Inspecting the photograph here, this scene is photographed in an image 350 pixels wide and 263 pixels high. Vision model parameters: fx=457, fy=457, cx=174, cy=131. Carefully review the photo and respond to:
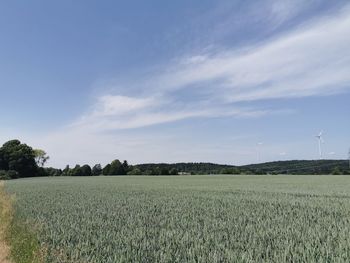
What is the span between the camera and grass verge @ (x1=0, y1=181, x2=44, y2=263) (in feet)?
40.8

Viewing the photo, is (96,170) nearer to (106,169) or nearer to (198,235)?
(106,169)

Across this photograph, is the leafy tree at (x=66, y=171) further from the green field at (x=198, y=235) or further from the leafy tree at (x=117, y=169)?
the green field at (x=198, y=235)

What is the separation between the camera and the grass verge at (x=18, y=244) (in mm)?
12433

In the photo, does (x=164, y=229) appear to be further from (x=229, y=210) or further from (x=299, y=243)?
(x=229, y=210)

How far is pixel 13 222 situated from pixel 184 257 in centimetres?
1214

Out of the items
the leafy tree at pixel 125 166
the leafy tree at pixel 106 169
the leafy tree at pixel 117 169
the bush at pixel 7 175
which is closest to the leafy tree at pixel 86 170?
the leafy tree at pixel 106 169

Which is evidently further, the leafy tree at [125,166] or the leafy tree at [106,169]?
the leafy tree at [106,169]

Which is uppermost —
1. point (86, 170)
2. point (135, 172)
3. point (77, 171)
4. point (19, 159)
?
point (19, 159)

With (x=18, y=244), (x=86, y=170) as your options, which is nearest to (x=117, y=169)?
(x=86, y=170)

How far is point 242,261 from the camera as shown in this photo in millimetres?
9117

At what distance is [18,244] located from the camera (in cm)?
1448

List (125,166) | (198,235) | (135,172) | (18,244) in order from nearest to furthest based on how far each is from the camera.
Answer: (198,235)
(18,244)
(135,172)
(125,166)

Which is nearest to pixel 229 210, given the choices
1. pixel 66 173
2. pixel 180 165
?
pixel 66 173

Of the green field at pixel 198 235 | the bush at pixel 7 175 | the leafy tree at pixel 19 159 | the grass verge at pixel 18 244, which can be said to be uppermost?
the leafy tree at pixel 19 159
